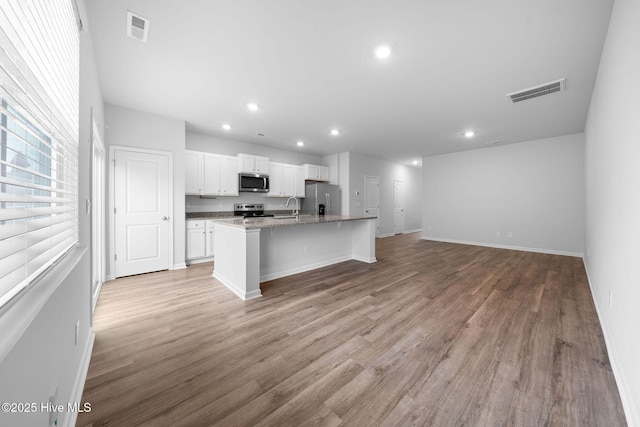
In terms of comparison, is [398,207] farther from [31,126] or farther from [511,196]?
[31,126]

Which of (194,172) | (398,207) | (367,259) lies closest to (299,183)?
(194,172)

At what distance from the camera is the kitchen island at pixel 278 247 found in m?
2.97

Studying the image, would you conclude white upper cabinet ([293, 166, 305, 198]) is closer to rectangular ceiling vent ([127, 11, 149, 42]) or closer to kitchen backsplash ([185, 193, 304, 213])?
kitchen backsplash ([185, 193, 304, 213])

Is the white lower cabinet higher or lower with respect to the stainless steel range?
lower

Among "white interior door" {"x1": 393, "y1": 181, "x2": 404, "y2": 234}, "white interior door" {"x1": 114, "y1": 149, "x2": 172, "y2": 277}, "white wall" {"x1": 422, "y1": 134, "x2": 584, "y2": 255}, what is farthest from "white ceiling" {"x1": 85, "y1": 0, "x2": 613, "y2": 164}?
"white interior door" {"x1": 393, "y1": 181, "x2": 404, "y2": 234}

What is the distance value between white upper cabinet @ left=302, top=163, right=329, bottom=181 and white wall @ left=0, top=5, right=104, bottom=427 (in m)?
4.85

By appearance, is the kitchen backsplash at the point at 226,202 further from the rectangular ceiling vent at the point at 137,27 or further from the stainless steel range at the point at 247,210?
the rectangular ceiling vent at the point at 137,27

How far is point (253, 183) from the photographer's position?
18.4 feet

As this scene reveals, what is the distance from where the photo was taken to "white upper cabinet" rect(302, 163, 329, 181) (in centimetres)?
670

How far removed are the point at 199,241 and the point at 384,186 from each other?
584 cm

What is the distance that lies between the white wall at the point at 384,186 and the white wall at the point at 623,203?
5.04 meters

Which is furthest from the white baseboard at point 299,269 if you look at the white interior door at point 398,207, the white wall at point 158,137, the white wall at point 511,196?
the white interior door at point 398,207

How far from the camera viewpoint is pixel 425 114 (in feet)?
13.5

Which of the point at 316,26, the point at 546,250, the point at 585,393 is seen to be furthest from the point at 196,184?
the point at 546,250
